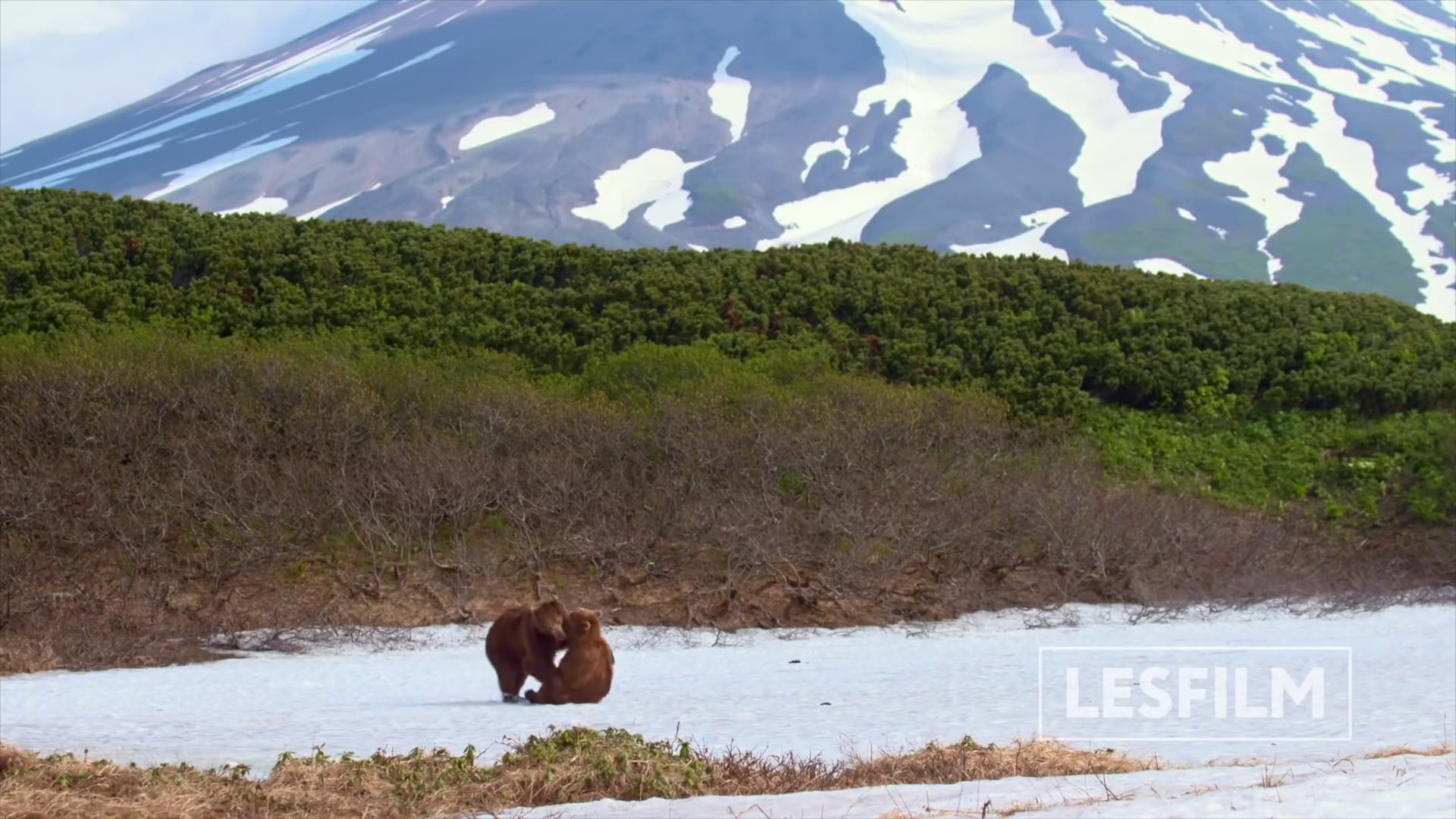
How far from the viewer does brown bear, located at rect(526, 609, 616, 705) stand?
10922 millimetres

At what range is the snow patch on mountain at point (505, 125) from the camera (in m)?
110

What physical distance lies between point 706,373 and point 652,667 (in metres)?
7.21

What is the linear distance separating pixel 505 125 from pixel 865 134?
26806mm

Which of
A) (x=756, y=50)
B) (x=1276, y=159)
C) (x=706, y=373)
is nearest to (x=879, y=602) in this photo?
(x=706, y=373)

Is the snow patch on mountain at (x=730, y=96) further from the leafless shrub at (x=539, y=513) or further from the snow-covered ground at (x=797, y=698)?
the snow-covered ground at (x=797, y=698)

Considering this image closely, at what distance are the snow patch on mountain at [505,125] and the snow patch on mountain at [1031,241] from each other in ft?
119

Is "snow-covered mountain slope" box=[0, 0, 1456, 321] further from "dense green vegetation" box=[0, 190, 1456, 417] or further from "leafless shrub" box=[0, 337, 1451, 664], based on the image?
"leafless shrub" box=[0, 337, 1451, 664]

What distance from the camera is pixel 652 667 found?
14.4m

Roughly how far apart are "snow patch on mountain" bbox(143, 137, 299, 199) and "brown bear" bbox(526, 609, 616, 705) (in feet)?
345

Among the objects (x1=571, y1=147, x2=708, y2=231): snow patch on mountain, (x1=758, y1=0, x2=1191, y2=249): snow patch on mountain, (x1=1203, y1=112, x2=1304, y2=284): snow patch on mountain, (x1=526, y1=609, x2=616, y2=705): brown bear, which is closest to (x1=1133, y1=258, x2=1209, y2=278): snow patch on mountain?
(x1=1203, y1=112, x2=1304, y2=284): snow patch on mountain

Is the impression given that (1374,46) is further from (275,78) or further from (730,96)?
(275,78)

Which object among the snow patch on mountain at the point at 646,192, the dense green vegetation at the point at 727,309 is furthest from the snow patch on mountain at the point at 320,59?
the dense green vegetation at the point at 727,309

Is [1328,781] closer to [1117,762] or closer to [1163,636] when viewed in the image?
[1117,762]

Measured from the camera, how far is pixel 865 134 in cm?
11656
